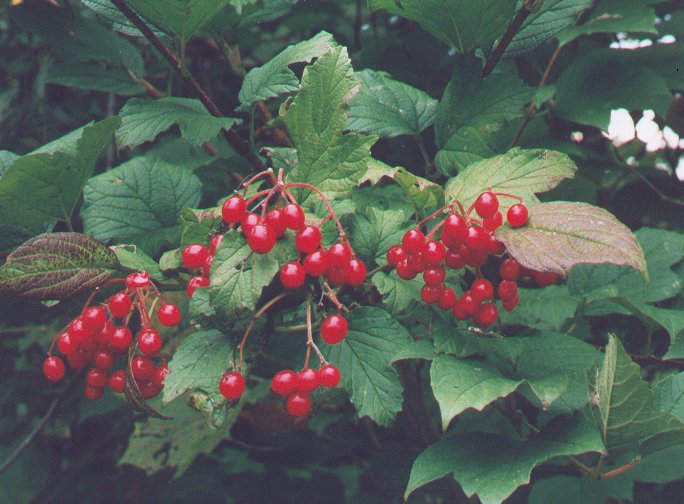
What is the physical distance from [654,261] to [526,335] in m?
0.38

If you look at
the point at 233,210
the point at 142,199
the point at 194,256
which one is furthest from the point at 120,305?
the point at 142,199

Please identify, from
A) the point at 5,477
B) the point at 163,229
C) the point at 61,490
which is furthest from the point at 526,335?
the point at 5,477

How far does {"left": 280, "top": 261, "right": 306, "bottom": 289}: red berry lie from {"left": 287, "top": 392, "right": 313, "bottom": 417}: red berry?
0.20 metres

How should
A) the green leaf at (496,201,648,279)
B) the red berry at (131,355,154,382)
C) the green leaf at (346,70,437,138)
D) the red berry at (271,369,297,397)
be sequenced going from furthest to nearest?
the green leaf at (346,70,437,138), the red berry at (131,355,154,382), the red berry at (271,369,297,397), the green leaf at (496,201,648,279)

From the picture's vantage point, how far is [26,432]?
2389mm

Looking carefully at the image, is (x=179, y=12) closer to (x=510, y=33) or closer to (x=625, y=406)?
(x=510, y=33)

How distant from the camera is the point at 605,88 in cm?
157

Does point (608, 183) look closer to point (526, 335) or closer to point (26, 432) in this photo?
point (526, 335)

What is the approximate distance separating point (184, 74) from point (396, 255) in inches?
22.3

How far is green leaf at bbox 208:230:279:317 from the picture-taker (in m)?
1.01

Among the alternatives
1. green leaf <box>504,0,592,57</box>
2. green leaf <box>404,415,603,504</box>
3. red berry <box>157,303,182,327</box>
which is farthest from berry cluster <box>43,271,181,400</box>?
green leaf <box>504,0,592,57</box>

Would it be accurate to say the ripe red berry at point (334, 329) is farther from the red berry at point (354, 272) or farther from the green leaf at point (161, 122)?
the green leaf at point (161, 122)

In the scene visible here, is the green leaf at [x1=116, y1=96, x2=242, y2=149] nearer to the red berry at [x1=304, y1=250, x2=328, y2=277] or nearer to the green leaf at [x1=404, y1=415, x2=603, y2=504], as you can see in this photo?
the red berry at [x1=304, y1=250, x2=328, y2=277]

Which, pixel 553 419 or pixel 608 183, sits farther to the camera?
pixel 608 183
